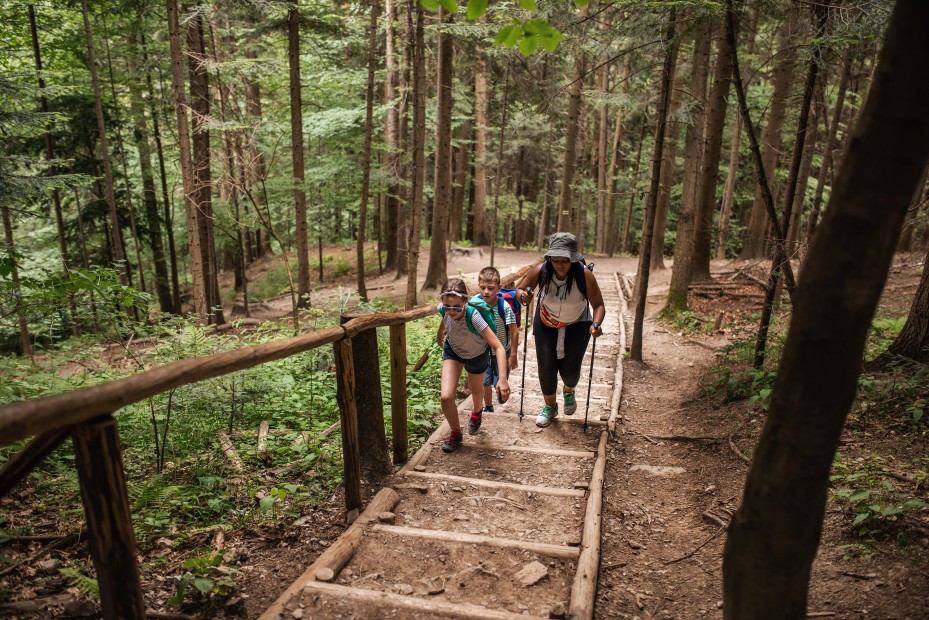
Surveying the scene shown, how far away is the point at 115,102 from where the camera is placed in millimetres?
15102

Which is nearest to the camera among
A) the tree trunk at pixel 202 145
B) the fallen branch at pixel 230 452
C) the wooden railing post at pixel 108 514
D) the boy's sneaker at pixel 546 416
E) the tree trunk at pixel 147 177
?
the wooden railing post at pixel 108 514

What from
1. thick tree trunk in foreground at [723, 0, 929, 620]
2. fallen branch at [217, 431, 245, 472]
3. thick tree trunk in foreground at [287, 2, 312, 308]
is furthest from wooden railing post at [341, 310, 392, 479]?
thick tree trunk in foreground at [287, 2, 312, 308]

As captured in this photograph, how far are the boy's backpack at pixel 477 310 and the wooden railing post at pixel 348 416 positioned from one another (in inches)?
53.8

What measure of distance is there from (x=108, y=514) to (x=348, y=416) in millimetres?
1932

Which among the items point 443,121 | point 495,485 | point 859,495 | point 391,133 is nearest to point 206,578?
point 495,485

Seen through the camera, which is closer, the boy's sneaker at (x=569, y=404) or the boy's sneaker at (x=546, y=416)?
the boy's sneaker at (x=546, y=416)

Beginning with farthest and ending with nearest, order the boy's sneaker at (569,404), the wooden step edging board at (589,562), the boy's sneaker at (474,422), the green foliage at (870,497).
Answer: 1. the boy's sneaker at (569,404)
2. the boy's sneaker at (474,422)
3. the green foliage at (870,497)
4. the wooden step edging board at (589,562)

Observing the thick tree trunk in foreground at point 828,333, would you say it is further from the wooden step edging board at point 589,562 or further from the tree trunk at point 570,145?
the tree trunk at point 570,145

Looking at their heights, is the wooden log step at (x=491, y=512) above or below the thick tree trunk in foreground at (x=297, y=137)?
below

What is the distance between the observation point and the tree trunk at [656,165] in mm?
8000

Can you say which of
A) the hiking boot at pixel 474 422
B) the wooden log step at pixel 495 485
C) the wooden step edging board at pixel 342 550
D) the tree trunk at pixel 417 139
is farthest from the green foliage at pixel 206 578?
the tree trunk at pixel 417 139

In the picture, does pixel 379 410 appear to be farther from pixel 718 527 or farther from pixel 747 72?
pixel 747 72

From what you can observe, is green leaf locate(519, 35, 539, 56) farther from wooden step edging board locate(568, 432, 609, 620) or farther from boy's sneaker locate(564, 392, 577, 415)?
boy's sneaker locate(564, 392, 577, 415)

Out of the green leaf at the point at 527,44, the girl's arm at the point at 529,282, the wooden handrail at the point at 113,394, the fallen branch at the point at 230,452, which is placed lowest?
the fallen branch at the point at 230,452
